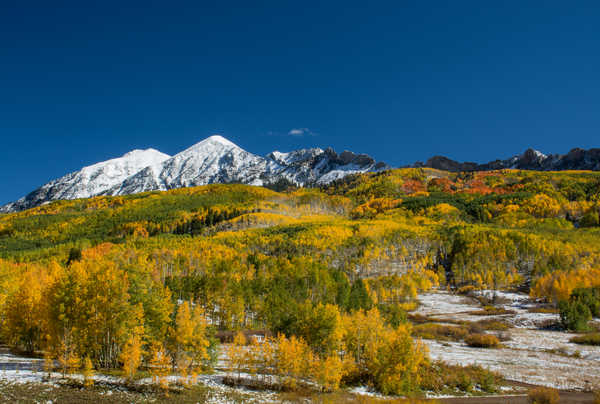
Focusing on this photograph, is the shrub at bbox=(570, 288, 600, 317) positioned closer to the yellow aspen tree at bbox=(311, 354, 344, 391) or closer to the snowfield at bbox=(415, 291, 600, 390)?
the snowfield at bbox=(415, 291, 600, 390)

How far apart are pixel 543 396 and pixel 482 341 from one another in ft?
123

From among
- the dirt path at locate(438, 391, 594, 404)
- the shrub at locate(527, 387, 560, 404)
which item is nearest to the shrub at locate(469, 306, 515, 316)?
the dirt path at locate(438, 391, 594, 404)

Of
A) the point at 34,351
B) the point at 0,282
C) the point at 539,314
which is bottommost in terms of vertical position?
the point at 539,314

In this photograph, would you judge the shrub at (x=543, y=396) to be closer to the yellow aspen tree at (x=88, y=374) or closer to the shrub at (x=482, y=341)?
the shrub at (x=482, y=341)

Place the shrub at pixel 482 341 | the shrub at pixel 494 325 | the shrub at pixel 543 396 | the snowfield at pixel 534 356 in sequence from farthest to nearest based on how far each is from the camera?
the shrub at pixel 494 325
the shrub at pixel 482 341
the snowfield at pixel 534 356
the shrub at pixel 543 396

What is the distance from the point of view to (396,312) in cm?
7894

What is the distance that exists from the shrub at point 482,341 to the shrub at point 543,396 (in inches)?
1357

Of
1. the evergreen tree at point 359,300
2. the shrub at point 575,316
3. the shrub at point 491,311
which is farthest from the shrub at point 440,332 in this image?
the shrub at point 491,311

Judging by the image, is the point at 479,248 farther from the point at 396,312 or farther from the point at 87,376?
the point at 87,376

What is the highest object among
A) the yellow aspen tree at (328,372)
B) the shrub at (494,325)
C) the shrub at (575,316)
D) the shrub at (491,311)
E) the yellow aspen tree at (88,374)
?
the yellow aspen tree at (88,374)

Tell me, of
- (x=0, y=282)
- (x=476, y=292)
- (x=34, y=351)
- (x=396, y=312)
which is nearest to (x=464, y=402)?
(x=396, y=312)

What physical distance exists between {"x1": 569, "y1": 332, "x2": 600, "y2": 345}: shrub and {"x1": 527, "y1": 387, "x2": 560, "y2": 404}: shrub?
42915 mm

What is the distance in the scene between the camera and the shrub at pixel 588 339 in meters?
74.8

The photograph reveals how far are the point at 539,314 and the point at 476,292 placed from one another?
41060 mm
